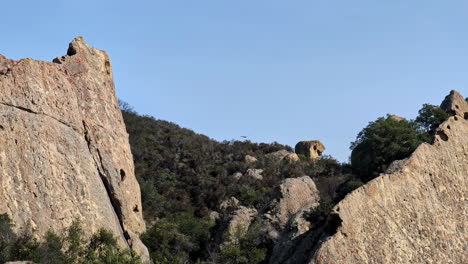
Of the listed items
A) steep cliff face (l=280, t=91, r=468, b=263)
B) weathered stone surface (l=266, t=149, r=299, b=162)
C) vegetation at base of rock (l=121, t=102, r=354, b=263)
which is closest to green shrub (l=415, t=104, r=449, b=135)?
vegetation at base of rock (l=121, t=102, r=354, b=263)

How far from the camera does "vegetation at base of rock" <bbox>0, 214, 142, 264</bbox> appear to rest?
2614cm

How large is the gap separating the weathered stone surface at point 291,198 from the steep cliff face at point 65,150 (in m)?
6.80

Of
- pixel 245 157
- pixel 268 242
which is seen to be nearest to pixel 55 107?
pixel 268 242

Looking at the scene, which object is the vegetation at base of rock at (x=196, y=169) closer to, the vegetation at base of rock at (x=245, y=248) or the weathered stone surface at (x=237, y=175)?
the weathered stone surface at (x=237, y=175)

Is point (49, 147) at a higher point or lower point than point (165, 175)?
lower

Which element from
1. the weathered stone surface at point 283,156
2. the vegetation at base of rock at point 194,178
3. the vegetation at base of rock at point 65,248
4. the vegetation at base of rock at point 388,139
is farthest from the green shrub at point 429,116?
the vegetation at base of rock at point 65,248

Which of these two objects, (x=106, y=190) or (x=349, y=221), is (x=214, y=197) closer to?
(x=106, y=190)

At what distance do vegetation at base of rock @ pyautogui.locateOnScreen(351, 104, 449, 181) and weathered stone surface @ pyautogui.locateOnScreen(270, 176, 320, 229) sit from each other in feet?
21.9

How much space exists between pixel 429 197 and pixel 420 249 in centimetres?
300

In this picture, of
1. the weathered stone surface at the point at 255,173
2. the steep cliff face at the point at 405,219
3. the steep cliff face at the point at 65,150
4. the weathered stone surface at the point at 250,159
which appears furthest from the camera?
the weathered stone surface at the point at 250,159

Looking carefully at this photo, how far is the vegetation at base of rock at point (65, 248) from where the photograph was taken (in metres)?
26.1

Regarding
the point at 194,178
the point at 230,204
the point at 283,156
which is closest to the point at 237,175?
the point at 194,178

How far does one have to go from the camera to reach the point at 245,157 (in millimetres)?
60312

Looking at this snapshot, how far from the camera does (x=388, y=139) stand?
48.3 m
